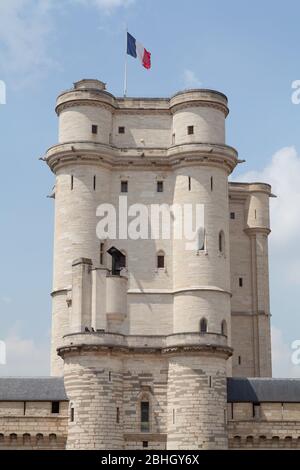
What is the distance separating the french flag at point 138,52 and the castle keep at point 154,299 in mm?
2959

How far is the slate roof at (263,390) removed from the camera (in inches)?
2441

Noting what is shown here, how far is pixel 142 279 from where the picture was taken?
6762cm

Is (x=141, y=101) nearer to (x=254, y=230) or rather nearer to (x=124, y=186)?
(x=124, y=186)

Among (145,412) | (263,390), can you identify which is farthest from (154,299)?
(263,390)

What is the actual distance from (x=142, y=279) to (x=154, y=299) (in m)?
1.54

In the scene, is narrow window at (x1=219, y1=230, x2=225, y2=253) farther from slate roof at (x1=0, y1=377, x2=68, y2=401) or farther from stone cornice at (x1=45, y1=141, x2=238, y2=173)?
slate roof at (x1=0, y1=377, x2=68, y2=401)

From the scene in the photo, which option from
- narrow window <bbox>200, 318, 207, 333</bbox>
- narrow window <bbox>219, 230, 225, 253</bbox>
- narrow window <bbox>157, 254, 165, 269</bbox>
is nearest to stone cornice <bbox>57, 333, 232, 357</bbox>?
narrow window <bbox>200, 318, 207, 333</bbox>

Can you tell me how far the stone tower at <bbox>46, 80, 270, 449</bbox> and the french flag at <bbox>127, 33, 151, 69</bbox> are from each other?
2.96 meters

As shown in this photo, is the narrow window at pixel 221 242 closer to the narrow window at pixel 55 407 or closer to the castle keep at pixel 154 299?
the castle keep at pixel 154 299

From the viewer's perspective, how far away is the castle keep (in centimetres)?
5997

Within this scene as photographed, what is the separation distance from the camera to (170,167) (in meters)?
69.1

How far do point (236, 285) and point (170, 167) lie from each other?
1314cm
